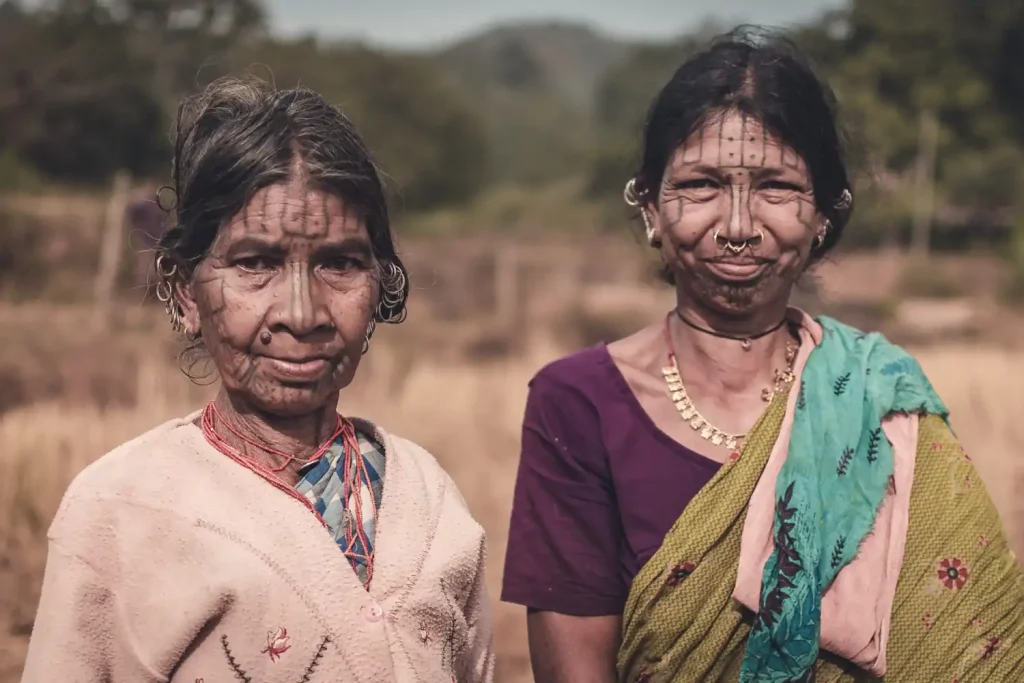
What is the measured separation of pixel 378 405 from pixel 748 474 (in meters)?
5.67

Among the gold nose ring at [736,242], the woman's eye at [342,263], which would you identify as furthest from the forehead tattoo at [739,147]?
the woman's eye at [342,263]

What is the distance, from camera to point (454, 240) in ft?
64.0

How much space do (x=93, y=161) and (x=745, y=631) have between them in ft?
80.1

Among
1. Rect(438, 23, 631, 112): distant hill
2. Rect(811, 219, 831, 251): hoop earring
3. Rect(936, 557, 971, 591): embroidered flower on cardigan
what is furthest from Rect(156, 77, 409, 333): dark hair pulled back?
Rect(438, 23, 631, 112): distant hill

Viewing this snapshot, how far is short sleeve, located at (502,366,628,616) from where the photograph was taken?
216cm

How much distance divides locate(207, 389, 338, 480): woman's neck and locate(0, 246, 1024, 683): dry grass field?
2.30 metres

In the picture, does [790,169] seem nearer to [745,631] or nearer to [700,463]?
[700,463]

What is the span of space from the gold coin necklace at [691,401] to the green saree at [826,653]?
0.07m

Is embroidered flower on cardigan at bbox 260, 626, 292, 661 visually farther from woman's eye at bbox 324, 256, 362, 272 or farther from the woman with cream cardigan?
woman's eye at bbox 324, 256, 362, 272

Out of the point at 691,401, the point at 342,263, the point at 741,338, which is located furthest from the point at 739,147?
the point at 342,263

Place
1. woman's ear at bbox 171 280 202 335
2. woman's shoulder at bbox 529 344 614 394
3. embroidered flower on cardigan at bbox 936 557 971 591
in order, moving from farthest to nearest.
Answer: woman's shoulder at bbox 529 344 614 394 < embroidered flower on cardigan at bbox 936 557 971 591 < woman's ear at bbox 171 280 202 335

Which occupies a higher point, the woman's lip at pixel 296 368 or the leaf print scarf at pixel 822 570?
the woman's lip at pixel 296 368

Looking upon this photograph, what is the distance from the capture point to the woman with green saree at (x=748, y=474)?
206cm

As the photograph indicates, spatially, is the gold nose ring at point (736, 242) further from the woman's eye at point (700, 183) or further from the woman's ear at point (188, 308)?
the woman's ear at point (188, 308)
